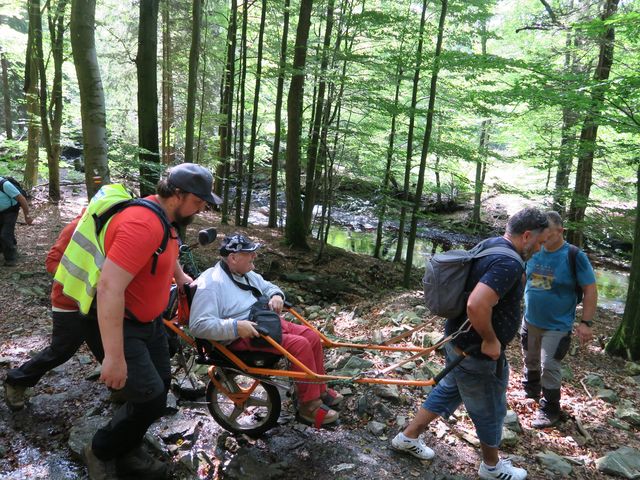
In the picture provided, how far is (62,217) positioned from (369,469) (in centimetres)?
1328

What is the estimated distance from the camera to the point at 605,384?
5211 mm

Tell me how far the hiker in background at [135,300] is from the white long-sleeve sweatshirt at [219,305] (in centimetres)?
31

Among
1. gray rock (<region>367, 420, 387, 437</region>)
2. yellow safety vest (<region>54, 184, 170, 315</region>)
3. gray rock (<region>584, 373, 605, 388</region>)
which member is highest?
yellow safety vest (<region>54, 184, 170, 315</region>)

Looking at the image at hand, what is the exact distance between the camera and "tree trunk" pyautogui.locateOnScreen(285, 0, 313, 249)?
11070 millimetres

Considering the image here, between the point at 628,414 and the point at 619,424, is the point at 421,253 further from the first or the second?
the point at 619,424

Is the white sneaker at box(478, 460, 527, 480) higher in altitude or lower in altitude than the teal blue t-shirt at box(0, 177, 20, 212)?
lower

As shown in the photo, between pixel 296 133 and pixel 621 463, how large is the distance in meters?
10.1

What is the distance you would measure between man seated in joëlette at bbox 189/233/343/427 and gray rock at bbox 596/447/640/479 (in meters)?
2.35

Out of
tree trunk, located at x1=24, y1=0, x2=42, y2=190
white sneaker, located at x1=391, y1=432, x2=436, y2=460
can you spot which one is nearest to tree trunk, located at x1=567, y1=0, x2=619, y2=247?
white sneaker, located at x1=391, y1=432, x2=436, y2=460

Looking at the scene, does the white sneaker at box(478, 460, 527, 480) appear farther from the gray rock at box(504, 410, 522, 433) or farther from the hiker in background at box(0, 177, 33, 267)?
the hiker in background at box(0, 177, 33, 267)

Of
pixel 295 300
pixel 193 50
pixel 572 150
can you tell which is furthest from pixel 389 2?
pixel 295 300

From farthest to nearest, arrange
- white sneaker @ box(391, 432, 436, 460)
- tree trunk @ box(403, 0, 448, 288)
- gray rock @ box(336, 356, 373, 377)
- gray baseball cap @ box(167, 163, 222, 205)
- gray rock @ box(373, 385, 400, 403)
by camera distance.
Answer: tree trunk @ box(403, 0, 448, 288) < gray rock @ box(336, 356, 373, 377) < gray rock @ box(373, 385, 400, 403) < white sneaker @ box(391, 432, 436, 460) < gray baseball cap @ box(167, 163, 222, 205)

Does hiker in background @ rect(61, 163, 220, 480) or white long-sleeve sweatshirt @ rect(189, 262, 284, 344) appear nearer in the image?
hiker in background @ rect(61, 163, 220, 480)

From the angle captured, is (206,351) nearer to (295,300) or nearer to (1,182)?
(295,300)
